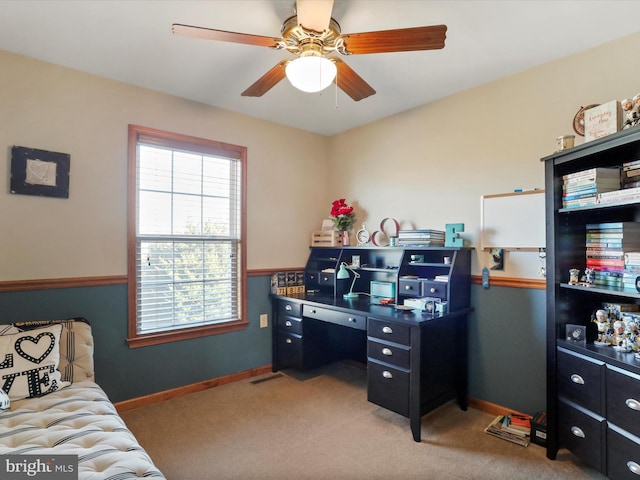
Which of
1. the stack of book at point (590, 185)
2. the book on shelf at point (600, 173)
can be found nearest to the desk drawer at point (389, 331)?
the stack of book at point (590, 185)

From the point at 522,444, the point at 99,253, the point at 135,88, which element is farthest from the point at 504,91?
the point at 99,253

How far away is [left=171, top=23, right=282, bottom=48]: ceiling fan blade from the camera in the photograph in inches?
61.0

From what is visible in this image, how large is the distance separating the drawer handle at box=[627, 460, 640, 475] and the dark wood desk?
1.01 meters

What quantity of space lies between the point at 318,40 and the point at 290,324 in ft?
7.85

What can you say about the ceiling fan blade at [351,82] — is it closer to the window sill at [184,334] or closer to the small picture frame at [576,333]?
the small picture frame at [576,333]

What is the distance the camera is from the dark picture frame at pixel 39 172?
2.25 m

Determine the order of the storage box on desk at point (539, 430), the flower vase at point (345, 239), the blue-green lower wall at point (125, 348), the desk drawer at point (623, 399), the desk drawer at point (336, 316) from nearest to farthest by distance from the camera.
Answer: the desk drawer at point (623, 399)
the storage box on desk at point (539, 430)
the blue-green lower wall at point (125, 348)
the desk drawer at point (336, 316)
the flower vase at point (345, 239)

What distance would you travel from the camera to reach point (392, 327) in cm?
238

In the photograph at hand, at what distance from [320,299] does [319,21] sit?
219 cm

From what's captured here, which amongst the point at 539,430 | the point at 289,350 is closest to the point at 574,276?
the point at 539,430

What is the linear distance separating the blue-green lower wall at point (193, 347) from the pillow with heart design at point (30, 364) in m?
0.45

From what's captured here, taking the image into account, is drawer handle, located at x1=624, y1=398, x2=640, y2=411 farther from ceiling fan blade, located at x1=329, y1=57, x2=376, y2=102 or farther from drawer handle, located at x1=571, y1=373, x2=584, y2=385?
ceiling fan blade, located at x1=329, y1=57, x2=376, y2=102

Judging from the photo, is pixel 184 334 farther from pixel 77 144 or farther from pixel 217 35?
pixel 217 35

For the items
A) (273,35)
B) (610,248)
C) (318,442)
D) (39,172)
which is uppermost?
(273,35)
